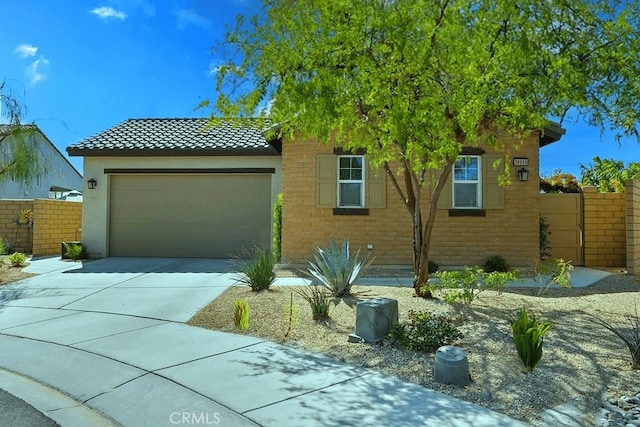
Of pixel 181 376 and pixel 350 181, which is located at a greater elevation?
pixel 350 181

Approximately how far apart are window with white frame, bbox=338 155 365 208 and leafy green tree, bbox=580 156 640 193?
819cm

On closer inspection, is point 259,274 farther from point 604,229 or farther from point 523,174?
point 604,229

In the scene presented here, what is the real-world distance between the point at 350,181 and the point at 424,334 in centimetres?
754

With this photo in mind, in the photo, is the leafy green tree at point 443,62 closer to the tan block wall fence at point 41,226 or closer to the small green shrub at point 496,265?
the small green shrub at point 496,265

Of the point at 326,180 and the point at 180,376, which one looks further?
the point at 326,180

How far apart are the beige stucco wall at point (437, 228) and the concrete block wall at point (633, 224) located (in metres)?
2.10

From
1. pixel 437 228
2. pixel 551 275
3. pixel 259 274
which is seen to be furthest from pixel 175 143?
pixel 551 275

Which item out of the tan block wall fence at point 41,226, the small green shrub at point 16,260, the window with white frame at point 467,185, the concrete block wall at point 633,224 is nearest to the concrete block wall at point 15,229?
the tan block wall fence at point 41,226

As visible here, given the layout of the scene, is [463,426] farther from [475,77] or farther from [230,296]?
[230,296]

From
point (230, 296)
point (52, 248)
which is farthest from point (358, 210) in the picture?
point (52, 248)

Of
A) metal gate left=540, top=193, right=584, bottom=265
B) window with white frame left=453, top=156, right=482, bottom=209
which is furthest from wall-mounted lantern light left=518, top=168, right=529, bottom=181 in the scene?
metal gate left=540, top=193, right=584, bottom=265

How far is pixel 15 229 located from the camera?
57.3 ft

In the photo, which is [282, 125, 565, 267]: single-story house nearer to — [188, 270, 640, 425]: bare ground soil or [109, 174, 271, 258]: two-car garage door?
[109, 174, 271, 258]: two-car garage door

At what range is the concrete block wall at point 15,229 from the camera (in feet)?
57.1
